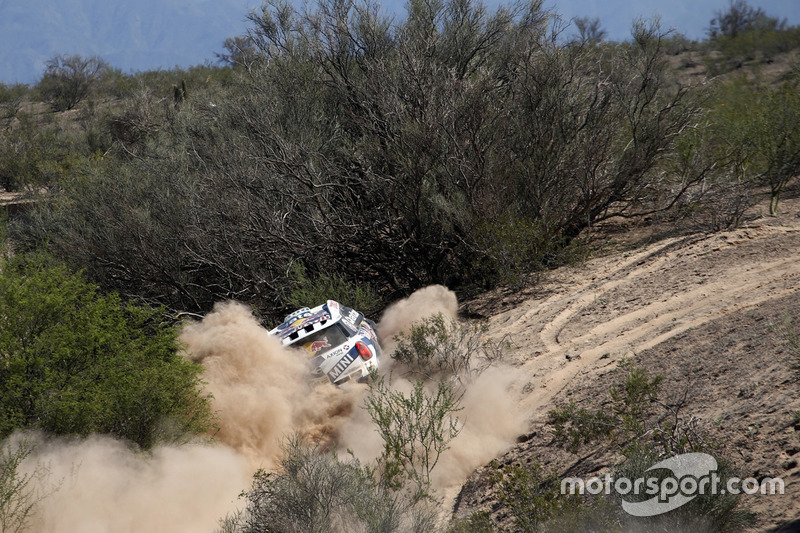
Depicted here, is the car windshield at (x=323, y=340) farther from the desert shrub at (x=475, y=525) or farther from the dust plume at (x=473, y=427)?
the desert shrub at (x=475, y=525)

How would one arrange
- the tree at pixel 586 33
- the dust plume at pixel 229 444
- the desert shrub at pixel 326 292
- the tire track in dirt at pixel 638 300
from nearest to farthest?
the dust plume at pixel 229 444 → the tire track in dirt at pixel 638 300 → the desert shrub at pixel 326 292 → the tree at pixel 586 33

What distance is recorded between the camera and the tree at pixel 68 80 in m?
39.0

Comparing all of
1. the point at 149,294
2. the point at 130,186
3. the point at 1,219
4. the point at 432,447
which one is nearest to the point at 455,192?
the point at 432,447

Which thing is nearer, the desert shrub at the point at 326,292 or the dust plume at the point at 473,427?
the dust plume at the point at 473,427

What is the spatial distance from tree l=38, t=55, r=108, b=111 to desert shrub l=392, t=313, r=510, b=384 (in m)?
36.6

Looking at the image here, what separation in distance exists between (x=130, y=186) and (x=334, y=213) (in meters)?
6.02

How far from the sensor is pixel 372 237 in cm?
1388

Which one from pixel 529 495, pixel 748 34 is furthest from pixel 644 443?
pixel 748 34

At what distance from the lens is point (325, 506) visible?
6.23 meters

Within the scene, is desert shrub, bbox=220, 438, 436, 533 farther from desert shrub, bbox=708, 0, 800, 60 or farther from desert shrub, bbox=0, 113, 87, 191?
desert shrub, bbox=708, 0, 800, 60

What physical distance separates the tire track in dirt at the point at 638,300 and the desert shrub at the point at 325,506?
8.64ft

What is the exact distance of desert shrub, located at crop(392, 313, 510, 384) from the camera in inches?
376

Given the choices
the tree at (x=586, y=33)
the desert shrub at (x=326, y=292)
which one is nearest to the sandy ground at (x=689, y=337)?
the desert shrub at (x=326, y=292)

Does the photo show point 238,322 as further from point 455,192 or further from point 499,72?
point 499,72
